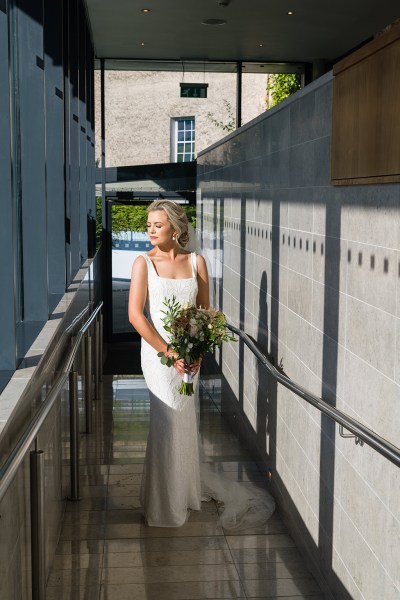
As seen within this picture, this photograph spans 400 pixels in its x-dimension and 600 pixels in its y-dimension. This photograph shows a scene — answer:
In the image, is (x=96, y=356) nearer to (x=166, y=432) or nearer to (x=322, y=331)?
(x=166, y=432)

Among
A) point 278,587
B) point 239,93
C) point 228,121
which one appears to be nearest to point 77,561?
point 278,587

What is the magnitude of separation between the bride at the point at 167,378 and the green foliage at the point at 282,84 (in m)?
10.3

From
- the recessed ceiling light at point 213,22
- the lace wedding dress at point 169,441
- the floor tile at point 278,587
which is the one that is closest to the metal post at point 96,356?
the lace wedding dress at point 169,441

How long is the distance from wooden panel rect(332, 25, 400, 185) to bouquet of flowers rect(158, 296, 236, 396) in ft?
4.76

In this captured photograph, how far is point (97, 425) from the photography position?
7.95 meters

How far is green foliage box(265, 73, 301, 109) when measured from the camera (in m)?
15.3

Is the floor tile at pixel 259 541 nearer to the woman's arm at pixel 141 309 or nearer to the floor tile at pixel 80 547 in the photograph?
the floor tile at pixel 80 547

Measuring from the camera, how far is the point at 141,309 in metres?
5.35

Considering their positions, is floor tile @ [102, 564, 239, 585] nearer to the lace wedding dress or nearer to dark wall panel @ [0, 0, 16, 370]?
the lace wedding dress

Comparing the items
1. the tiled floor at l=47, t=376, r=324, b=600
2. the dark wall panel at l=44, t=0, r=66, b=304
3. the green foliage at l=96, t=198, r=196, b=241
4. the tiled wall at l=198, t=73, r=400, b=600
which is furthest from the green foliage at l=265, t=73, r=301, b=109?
the tiled floor at l=47, t=376, r=324, b=600

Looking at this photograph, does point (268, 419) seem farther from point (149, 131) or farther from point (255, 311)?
point (149, 131)

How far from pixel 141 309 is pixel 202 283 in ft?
1.42

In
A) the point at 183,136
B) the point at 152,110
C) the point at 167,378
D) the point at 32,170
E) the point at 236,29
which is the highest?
the point at 236,29

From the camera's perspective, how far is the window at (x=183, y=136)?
14.2 metres
